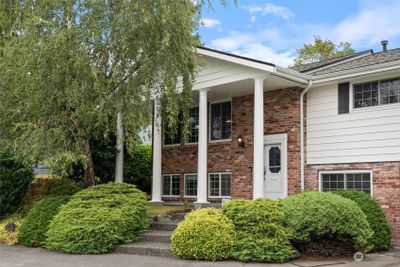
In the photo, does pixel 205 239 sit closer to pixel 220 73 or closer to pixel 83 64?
pixel 83 64

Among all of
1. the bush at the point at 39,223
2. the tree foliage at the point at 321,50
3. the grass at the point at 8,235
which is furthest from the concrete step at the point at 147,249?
the tree foliage at the point at 321,50

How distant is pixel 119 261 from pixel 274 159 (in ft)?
21.4

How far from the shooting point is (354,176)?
1223 cm

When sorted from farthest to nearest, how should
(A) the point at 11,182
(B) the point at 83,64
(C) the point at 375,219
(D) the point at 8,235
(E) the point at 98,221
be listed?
(A) the point at 11,182, (D) the point at 8,235, (B) the point at 83,64, (C) the point at 375,219, (E) the point at 98,221

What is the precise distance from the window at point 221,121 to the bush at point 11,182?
5787mm

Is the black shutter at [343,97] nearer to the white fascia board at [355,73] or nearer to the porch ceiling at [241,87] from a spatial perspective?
the white fascia board at [355,73]

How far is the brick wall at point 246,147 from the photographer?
525 inches

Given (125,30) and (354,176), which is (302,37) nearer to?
(354,176)

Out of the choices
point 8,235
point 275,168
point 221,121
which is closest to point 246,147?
point 275,168

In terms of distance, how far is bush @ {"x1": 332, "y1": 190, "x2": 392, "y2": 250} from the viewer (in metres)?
10.1

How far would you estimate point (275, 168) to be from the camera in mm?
13820

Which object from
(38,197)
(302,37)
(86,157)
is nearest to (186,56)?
(86,157)

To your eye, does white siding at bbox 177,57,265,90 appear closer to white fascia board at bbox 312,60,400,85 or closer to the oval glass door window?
white fascia board at bbox 312,60,400,85

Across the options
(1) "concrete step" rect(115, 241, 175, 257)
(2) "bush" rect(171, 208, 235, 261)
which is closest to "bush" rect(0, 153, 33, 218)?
(1) "concrete step" rect(115, 241, 175, 257)
